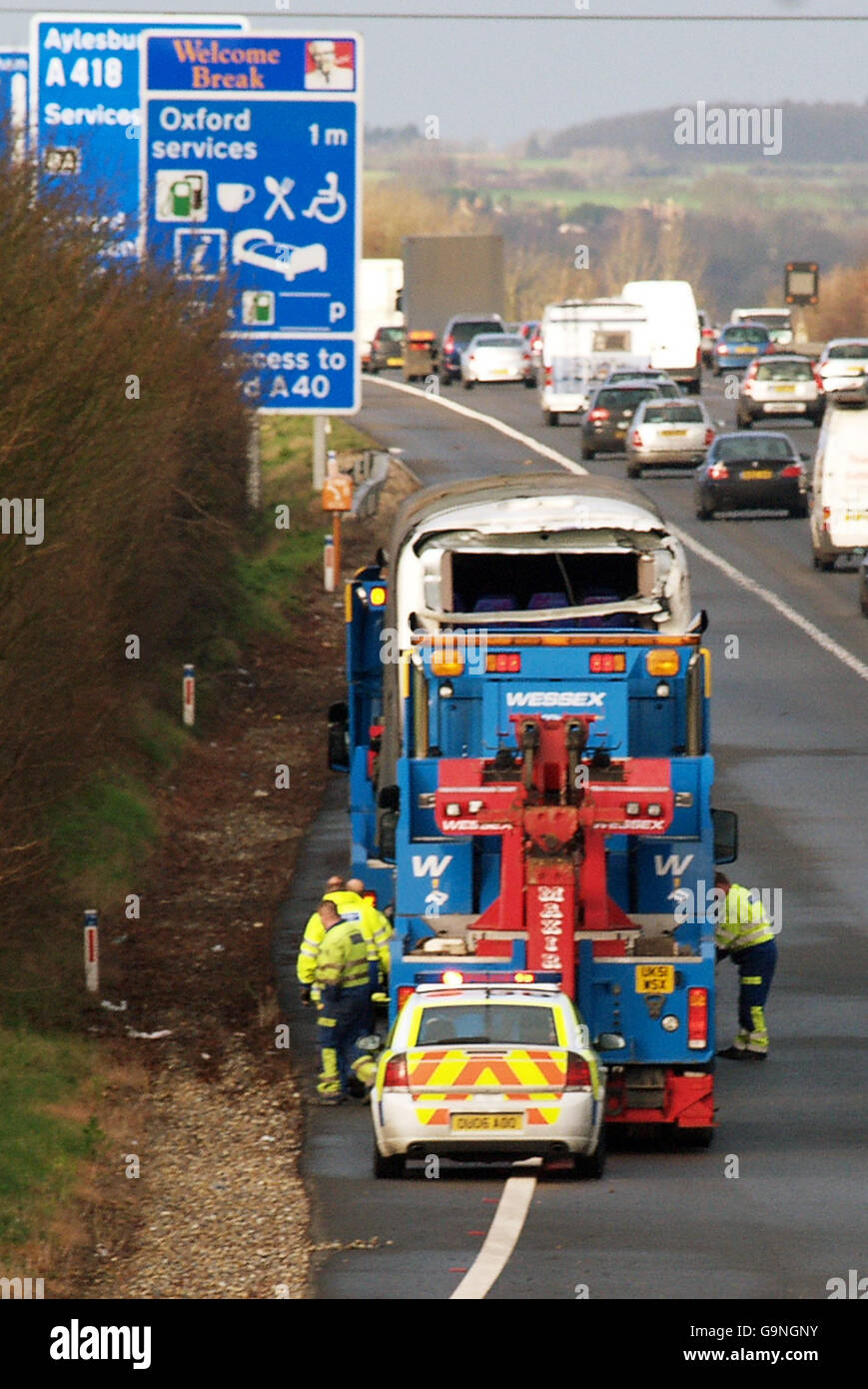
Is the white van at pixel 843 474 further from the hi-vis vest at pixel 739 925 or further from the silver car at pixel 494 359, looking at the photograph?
the silver car at pixel 494 359

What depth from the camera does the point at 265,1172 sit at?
18.5 meters

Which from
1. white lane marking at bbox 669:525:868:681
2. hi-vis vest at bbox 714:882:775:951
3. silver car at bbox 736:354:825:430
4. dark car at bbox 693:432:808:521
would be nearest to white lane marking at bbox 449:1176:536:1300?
hi-vis vest at bbox 714:882:775:951

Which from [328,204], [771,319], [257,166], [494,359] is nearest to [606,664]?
[328,204]

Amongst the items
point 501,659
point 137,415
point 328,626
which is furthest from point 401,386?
point 501,659

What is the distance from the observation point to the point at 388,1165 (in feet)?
58.3

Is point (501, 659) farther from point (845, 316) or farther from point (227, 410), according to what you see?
point (845, 316)

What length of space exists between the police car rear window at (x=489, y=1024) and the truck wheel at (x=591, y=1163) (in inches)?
28.8

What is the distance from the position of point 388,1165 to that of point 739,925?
4380mm

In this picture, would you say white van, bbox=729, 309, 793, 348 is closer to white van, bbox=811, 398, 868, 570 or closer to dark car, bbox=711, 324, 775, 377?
dark car, bbox=711, 324, 775, 377

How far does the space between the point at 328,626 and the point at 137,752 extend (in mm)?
10842

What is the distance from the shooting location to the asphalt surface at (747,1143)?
15.4m

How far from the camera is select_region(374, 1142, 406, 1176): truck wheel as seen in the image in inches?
696

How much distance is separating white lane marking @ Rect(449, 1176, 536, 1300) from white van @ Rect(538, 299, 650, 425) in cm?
5566

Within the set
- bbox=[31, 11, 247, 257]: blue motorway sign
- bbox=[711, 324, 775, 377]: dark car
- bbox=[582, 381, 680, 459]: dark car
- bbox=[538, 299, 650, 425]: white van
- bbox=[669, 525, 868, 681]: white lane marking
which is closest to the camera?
bbox=[31, 11, 247, 257]: blue motorway sign
